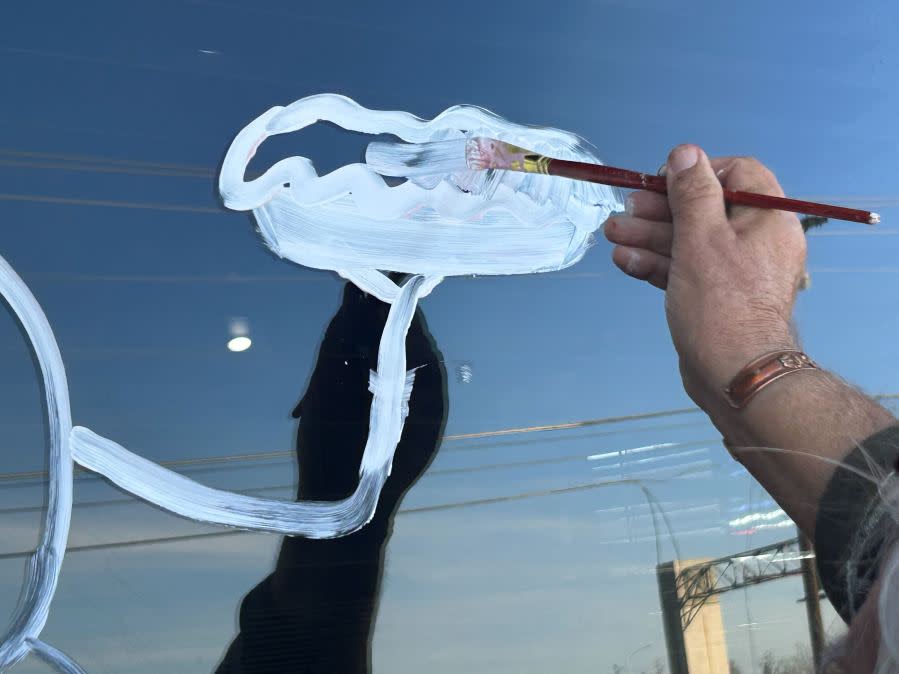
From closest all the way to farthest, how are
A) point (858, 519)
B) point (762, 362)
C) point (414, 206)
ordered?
point (858, 519)
point (762, 362)
point (414, 206)

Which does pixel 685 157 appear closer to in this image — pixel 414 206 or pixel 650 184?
pixel 650 184

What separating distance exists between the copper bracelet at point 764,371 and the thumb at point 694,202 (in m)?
0.14

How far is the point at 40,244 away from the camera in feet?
2.90

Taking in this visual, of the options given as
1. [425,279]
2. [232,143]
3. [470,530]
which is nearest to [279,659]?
[470,530]

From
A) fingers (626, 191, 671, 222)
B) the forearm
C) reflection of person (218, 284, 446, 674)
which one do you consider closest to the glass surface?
reflection of person (218, 284, 446, 674)

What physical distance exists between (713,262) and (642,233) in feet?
0.38

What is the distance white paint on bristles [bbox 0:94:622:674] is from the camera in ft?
2.83

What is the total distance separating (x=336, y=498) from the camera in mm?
964

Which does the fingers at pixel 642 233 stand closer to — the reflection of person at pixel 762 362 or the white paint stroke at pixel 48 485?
the reflection of person at pixel 762 362

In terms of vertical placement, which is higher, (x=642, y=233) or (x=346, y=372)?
(x=642, y=233)

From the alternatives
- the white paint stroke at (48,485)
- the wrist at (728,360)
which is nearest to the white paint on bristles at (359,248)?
the white paint stroke at (48,485)

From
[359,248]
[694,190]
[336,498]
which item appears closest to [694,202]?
[694,190]

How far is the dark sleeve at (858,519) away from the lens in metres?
0.77

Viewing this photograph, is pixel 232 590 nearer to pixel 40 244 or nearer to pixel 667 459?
pixel 40 244
